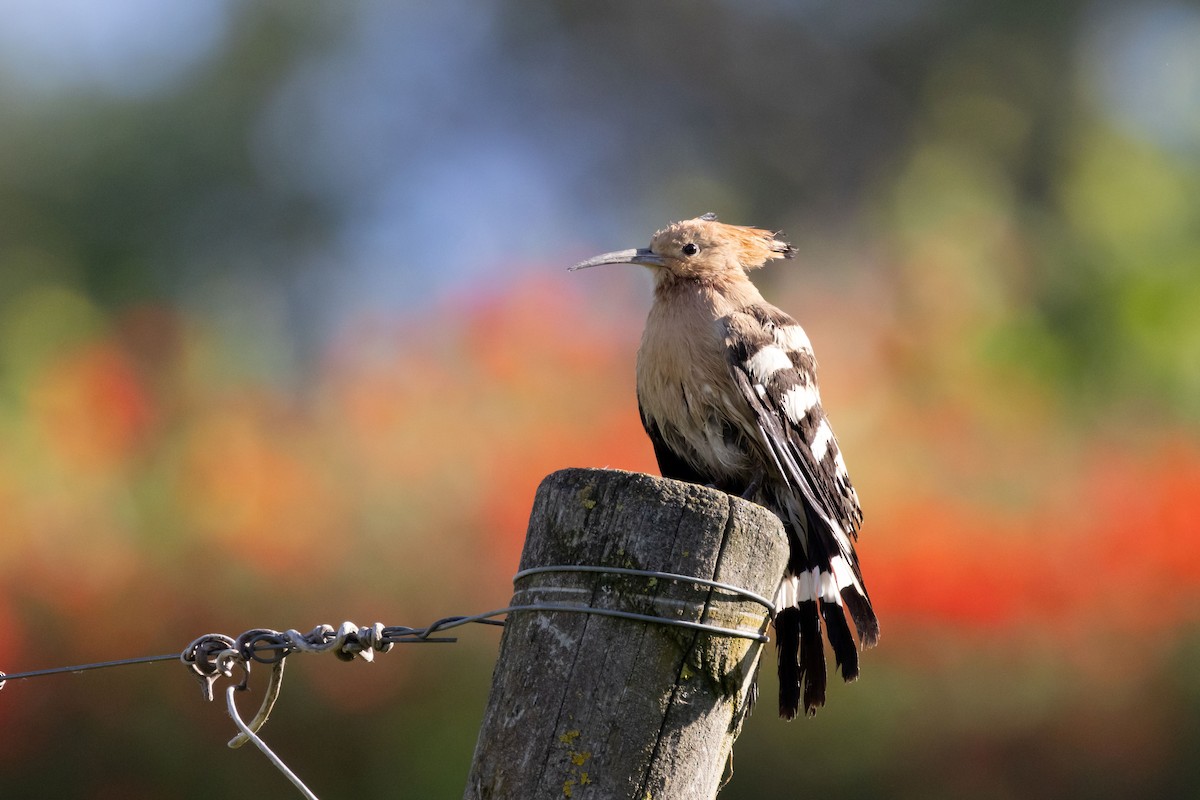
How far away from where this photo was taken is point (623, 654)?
160 cm

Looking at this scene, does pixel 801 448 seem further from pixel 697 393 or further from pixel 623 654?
pixel 623 654

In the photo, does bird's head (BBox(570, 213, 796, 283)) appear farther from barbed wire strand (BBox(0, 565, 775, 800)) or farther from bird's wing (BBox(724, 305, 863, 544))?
barbed wire strand (BBox(0, 565, 775, 800))

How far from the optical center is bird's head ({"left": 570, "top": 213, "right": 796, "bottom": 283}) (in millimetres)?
3441

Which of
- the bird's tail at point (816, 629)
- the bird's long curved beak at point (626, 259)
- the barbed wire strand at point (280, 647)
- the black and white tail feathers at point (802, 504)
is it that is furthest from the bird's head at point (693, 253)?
the barbed wire strand at point (280, 647)

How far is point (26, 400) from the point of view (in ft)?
22.0

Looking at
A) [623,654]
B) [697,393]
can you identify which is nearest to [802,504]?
[697,393]

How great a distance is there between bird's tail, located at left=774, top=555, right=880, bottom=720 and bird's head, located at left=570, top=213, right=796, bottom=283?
0.88m

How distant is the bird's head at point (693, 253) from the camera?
344 cm

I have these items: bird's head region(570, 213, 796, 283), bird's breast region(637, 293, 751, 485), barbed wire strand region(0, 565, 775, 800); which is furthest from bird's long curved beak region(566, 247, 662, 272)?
barbed wire strand region(0, 565, 775, 800)

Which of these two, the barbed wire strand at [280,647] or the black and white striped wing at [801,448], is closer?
the barbed wire strand at [280,647]

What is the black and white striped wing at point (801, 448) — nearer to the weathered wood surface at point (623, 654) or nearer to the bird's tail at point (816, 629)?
the bird's tail at point (816, 629)

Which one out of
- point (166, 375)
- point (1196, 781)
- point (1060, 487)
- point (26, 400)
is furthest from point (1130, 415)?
point (26, 400)

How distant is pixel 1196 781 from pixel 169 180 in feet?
24.0

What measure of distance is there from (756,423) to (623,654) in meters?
1.54
